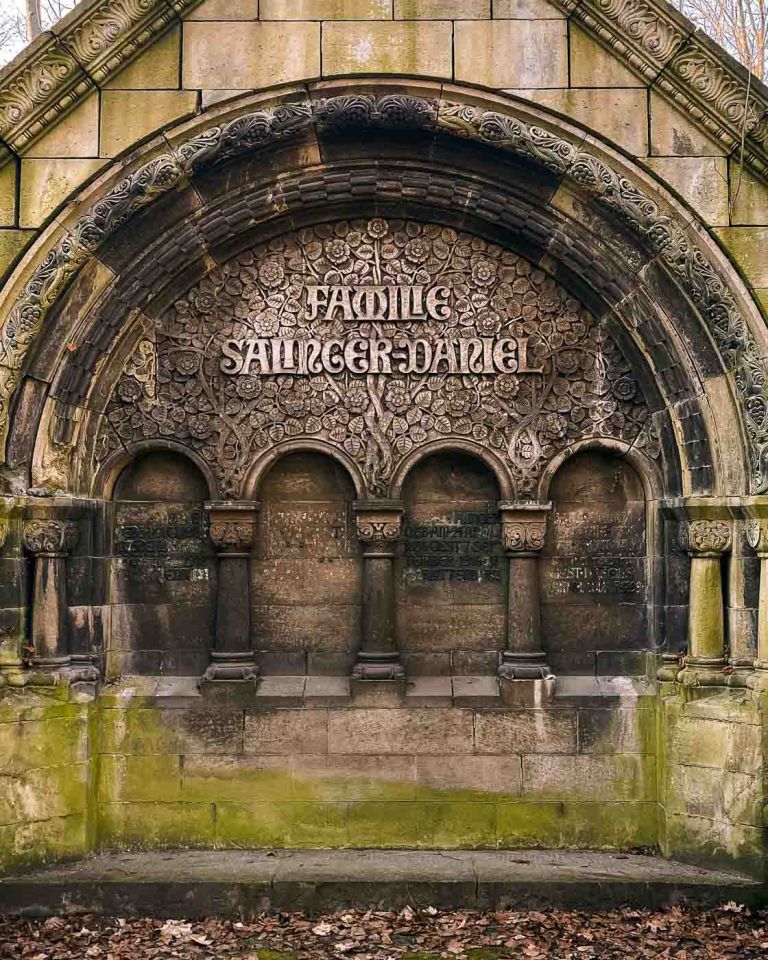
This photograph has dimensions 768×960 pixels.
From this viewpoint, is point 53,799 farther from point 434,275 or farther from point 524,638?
point 434,275

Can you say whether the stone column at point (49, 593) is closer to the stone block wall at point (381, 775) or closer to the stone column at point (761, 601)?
the stone block wall at point (381, 775)

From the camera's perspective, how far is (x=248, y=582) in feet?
25.1

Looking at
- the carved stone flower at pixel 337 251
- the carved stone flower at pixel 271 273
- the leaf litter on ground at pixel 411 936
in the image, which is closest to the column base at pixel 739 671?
the leaf litter on ground at pixel 411 936

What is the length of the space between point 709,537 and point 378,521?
2389 millimetres

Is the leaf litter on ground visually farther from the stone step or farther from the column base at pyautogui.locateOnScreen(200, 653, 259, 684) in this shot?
the column base at pyautogui.locateOnScreen(200, 653, 259, 684)

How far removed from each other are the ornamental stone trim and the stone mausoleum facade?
0.02 meters

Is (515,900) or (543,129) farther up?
(543,129)

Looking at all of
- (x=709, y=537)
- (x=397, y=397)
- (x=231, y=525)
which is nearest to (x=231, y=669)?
A: (x=231, y=525)

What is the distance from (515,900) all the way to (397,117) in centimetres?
547

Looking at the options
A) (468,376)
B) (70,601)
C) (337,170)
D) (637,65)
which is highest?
(637,65)

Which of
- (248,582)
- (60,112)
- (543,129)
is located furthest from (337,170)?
(248,582)

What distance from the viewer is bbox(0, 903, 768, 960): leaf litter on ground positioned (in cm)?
613

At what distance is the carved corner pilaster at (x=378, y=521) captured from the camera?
24.5 feet

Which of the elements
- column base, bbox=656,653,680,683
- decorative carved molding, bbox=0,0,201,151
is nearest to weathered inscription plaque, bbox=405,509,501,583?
column base, bbox=656,653,680,683
